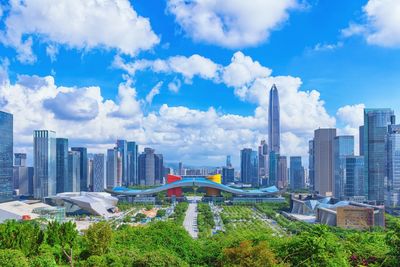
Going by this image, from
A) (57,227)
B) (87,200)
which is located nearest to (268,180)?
(87,200)

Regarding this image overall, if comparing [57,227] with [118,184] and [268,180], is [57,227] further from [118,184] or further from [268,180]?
[268,180]

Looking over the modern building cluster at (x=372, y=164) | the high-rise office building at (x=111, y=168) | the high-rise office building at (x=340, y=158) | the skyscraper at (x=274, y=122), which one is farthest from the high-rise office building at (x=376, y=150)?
the skyscraper at (x=274, y=122)

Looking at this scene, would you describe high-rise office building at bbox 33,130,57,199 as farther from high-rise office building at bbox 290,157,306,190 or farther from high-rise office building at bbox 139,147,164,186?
high-rise office building at bbox 290,157,306,190

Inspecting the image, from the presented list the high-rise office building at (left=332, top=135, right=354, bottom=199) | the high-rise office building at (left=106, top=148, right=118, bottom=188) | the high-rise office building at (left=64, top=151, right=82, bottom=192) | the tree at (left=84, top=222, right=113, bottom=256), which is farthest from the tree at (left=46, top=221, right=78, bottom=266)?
the high-rise office building at (left=106, top=148, right=118, bottom=188)

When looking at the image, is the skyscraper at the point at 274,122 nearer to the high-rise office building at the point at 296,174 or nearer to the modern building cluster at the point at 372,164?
the high-rise office building at the point at 296,174

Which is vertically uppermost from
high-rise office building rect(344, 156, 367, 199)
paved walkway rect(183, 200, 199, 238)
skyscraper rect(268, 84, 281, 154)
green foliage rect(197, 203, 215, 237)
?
skyscraper rect(268, 84, 281, 154)

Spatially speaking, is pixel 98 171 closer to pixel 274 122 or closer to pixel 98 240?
pixel 98 240

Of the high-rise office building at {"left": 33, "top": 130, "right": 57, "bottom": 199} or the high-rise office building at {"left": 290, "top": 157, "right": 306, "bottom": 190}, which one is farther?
the high-rise office building at {"left": 290, "top": 157, "right": 306, "bottom": 190}

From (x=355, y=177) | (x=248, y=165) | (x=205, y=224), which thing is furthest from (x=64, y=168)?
(x=248, y=165)
